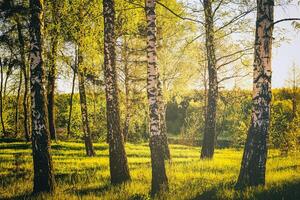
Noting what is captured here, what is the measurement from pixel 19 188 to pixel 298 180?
7794mm

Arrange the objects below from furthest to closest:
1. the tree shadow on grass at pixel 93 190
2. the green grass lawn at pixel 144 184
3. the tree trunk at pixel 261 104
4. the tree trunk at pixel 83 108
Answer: the tree trunk at pixel 83 108, the tree shadow on grass at pixel 93 190, the tree trunk at pixel 261 104, the green grass lawn at pixel 144 184

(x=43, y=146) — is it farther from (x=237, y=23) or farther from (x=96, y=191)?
(x=237, y=23)

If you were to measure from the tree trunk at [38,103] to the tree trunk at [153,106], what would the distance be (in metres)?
2.87

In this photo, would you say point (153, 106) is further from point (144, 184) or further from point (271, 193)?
point (271, 193)

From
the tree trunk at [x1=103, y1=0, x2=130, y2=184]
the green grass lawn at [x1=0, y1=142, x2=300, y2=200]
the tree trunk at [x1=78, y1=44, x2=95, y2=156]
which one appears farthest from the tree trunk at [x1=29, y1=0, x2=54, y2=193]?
the tree trunk at [x1=78, y1=44, x2=95, y2=156]

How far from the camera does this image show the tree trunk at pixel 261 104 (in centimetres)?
912

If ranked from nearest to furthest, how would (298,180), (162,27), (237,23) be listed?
(298,180)
(237,23)
(162,27)

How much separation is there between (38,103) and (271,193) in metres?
6.21

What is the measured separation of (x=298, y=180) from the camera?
9578 millimetres

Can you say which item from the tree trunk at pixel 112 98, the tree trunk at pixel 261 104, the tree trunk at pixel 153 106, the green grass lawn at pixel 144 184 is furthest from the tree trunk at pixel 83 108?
the tree trunk at pixel 261 104

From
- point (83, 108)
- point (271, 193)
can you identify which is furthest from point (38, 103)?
point (83, 108)

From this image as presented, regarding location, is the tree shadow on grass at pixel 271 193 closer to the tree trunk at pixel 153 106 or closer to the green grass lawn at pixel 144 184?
the green grass lawn at pixel 144 184

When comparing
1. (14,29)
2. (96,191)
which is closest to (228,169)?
(96,191)

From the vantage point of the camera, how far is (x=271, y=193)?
816 centimetres
